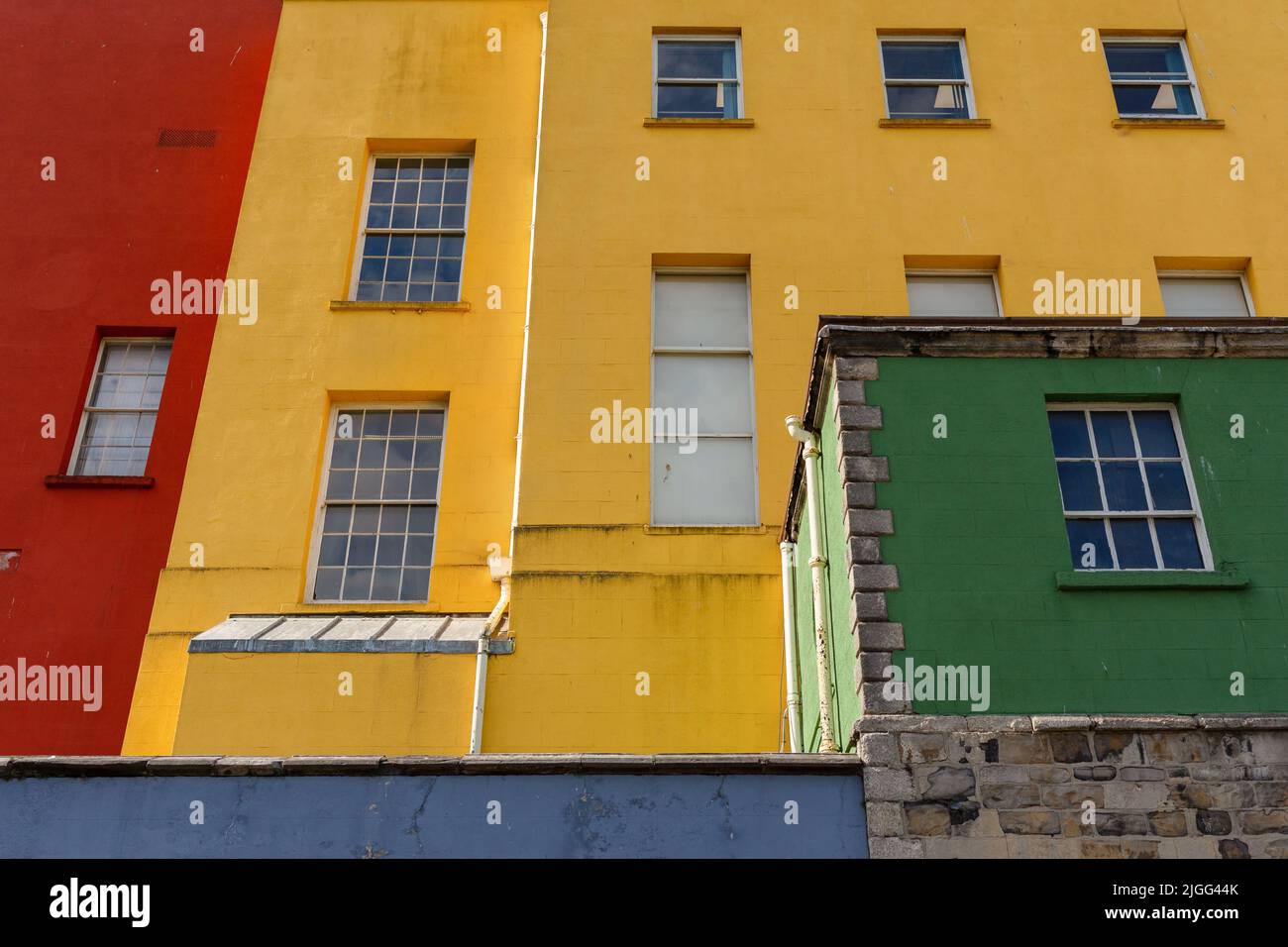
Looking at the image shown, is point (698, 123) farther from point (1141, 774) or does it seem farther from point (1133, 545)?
point (1141, 774)

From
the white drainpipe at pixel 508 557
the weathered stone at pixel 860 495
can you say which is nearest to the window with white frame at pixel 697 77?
the white drainpipe at pixel 508 557

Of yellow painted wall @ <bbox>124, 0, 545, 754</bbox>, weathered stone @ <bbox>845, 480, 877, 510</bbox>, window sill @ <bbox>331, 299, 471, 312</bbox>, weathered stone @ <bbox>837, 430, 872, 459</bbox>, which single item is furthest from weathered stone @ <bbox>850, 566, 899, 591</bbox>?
window sill @ <bbox>331, 299, 471, 312</bbox>

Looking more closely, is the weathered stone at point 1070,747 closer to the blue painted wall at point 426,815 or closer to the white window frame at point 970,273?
the blue painted wall at point 426,815

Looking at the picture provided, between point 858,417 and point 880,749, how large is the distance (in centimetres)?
256

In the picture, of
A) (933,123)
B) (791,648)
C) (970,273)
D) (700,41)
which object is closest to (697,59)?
(700,41)

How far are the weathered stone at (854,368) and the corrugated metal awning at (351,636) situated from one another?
14.2 feet

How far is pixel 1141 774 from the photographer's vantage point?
783 cm

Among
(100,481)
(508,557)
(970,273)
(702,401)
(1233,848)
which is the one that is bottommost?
(1233,848)

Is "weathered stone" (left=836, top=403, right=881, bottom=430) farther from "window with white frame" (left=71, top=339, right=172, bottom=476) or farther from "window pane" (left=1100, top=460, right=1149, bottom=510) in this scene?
"window with white frame" (left=71, top=339, right=172, bottom=476)

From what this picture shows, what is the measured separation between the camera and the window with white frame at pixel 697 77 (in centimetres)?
1532

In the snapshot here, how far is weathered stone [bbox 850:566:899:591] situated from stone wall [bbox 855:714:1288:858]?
3.14 ft

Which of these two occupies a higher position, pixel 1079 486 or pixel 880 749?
pixel 1079 486

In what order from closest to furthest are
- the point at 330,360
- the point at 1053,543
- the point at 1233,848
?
the point at 1233,848, the point at 1053,543, the point at 330,360
